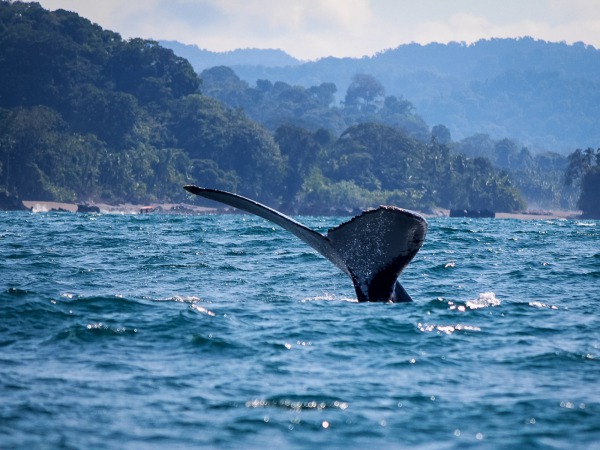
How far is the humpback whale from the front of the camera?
9.28 m

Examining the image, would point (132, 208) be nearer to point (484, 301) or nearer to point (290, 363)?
point (484, 301)

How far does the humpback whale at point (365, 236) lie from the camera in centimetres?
928

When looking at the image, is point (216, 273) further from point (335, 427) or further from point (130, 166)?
point (130, 166)

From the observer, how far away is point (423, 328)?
10812mm

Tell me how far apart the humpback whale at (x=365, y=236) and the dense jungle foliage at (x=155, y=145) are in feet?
309

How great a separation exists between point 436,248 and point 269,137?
97.2 m

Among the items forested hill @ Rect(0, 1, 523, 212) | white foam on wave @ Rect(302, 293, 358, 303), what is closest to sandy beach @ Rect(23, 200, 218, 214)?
forested hill @ Rect(0, 1, 523, 212)

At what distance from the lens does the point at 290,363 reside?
8.96 meters

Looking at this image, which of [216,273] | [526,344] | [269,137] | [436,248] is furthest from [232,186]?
[526,344]

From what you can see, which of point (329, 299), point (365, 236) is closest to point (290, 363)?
point (365, 236)

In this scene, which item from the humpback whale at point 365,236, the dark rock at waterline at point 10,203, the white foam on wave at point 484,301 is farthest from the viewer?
the dark rock at waterline at point 10,203

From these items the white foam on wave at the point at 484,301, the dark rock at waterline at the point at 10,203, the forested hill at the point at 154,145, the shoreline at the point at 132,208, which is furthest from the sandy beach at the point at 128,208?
the white foam on wave at the point at 484,301

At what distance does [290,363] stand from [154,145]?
371ft

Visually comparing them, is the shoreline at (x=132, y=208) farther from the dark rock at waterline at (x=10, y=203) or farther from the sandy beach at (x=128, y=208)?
the dark rock at waterline at (x=10, y=203)
